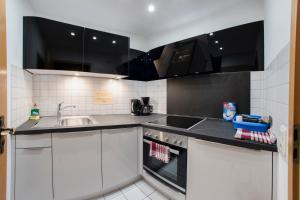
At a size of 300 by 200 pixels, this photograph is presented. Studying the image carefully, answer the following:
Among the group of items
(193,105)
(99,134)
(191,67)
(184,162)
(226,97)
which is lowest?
(184,162)

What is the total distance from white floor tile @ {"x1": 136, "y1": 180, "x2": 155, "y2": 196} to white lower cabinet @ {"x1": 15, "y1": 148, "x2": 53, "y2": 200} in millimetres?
922

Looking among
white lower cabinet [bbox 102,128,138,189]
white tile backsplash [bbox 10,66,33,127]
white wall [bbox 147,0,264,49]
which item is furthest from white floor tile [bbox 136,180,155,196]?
white wall [bbox 147,0,264,49]

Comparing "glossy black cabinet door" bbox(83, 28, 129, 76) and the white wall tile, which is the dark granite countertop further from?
"glossy black cabinet door" bbox(83, 28, 129, 76)

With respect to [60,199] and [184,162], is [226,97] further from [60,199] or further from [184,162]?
[60,199]

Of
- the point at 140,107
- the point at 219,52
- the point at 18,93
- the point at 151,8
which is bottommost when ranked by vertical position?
the point at 140,107

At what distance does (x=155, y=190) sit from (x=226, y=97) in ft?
4.64

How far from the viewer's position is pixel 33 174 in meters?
1.18

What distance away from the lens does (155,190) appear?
63.1 inches

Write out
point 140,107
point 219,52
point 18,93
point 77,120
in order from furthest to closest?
point 140,107 < point 77,120 < point 219,52 < point 18,93

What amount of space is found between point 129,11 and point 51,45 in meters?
1.01

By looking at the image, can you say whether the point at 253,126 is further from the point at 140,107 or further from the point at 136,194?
the point at 140,107

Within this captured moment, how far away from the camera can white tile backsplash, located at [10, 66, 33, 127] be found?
113 cm

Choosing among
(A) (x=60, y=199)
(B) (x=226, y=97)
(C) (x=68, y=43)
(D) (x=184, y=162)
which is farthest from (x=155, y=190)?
(C) (x=68, y=43)

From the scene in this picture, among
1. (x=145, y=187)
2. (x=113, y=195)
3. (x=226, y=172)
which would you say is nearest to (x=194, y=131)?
(x=226, y=172)
